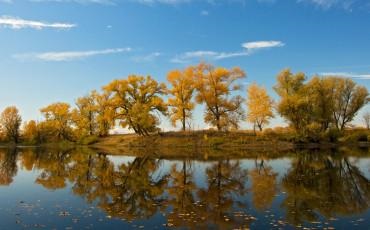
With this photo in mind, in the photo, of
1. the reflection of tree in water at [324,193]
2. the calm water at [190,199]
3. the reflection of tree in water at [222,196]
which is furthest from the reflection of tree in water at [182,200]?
the reflection of tree in water at [324,193]

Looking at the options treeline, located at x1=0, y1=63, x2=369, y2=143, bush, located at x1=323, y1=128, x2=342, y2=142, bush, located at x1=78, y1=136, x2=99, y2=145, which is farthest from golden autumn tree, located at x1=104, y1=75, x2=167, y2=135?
bush, located at x1=323, y1=128, x2=342, y2=142

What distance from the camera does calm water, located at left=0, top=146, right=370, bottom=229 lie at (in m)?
14.1

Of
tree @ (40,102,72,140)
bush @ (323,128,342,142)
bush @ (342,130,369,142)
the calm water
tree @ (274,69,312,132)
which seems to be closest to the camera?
the calm water

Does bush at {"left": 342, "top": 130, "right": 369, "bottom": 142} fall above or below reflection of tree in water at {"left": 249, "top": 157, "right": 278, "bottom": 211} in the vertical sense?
above

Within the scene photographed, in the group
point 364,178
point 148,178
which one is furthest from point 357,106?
point 148,178

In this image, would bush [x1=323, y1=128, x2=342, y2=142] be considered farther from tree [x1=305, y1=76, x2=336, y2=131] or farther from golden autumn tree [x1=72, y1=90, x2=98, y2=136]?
golden autumn tree [x1=72, y1=90, x2=98, y2=136]

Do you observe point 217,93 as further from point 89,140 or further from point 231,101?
point 89,140

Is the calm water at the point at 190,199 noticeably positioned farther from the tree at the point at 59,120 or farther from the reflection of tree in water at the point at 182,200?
the tree at the point at 59,120

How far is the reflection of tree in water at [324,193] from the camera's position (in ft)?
51.0

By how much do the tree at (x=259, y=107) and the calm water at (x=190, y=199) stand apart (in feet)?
124

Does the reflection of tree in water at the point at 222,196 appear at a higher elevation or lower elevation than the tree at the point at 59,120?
lower

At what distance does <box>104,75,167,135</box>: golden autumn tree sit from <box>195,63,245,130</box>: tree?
9201mm

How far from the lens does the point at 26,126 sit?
104 m

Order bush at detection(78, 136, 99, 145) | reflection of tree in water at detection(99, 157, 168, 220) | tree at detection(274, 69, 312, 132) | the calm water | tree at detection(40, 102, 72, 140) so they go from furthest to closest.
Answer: tree at detection(40, 102, 72, 140) < bush at detection(78, 136, 99, 145) < tree at detection(274, 69, 312, 132) < reflection of tree in water at detection(99, 157, 168, 220) < the calm water
